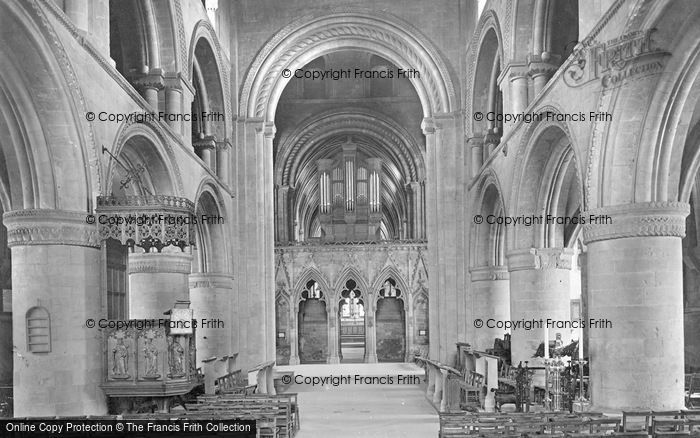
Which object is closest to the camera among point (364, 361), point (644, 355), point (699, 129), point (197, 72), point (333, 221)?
point (644, 355)

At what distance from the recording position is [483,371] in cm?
1748

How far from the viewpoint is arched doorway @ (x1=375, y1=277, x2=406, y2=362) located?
A: 34781 mm

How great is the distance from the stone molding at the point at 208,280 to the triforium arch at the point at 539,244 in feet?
28.8

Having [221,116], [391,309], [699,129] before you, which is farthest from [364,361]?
[699,129]

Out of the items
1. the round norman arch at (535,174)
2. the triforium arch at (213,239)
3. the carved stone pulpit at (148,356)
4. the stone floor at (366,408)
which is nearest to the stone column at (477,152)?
the round norman arch at (535,174)

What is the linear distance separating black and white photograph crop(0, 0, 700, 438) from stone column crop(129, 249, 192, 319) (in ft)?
0.15

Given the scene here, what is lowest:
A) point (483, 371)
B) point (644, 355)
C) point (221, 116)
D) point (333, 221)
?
point (483, 371)

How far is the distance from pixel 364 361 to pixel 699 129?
67.5 feet

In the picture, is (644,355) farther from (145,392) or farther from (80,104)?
(80,104)

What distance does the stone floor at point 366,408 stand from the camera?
16.1 metres

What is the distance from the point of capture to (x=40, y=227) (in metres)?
11.3

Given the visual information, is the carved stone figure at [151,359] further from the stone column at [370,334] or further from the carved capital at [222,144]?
the stone column at [370,334]

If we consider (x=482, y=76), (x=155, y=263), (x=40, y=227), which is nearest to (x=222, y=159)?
(x=155, y=263)

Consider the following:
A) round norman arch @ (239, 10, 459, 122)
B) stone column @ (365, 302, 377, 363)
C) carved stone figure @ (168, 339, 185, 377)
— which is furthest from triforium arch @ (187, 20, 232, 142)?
stone column @ (365, 302, 377, 363)
